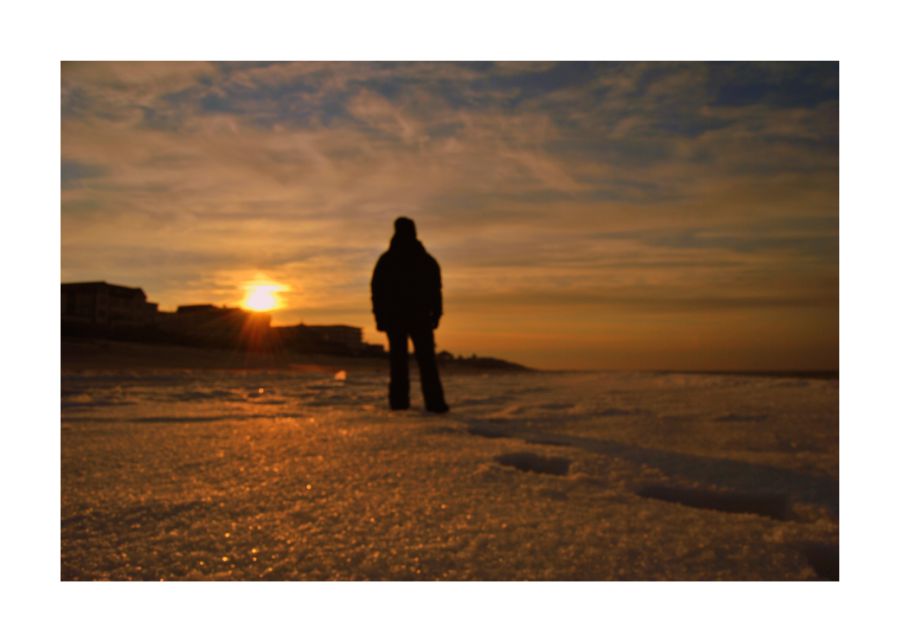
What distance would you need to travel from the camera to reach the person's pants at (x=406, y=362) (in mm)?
3717

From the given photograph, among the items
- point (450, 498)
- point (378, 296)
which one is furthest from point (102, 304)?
point (450, 498)

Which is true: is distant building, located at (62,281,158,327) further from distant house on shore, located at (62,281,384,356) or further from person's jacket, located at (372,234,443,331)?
person's jacket, located at (372,234,443,331)

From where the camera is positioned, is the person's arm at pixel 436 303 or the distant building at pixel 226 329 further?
the distant building at pixel 226 329

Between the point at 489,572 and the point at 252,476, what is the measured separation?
95 cm

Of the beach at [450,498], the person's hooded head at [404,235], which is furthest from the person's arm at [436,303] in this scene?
the beach at [450,498]

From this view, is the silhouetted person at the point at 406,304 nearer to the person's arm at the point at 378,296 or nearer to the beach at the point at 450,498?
the person's arm at the point at 378,296

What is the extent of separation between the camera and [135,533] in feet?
4.28

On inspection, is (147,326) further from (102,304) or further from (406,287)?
(406,287)

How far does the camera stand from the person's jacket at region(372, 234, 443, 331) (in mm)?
3740

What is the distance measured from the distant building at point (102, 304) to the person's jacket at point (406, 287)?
681 inches

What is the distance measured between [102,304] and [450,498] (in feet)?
76.0

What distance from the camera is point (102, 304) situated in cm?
2088

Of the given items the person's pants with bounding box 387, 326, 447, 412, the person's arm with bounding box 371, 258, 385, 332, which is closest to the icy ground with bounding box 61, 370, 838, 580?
the person's pants with bounding box 387, 326, 447, 412
